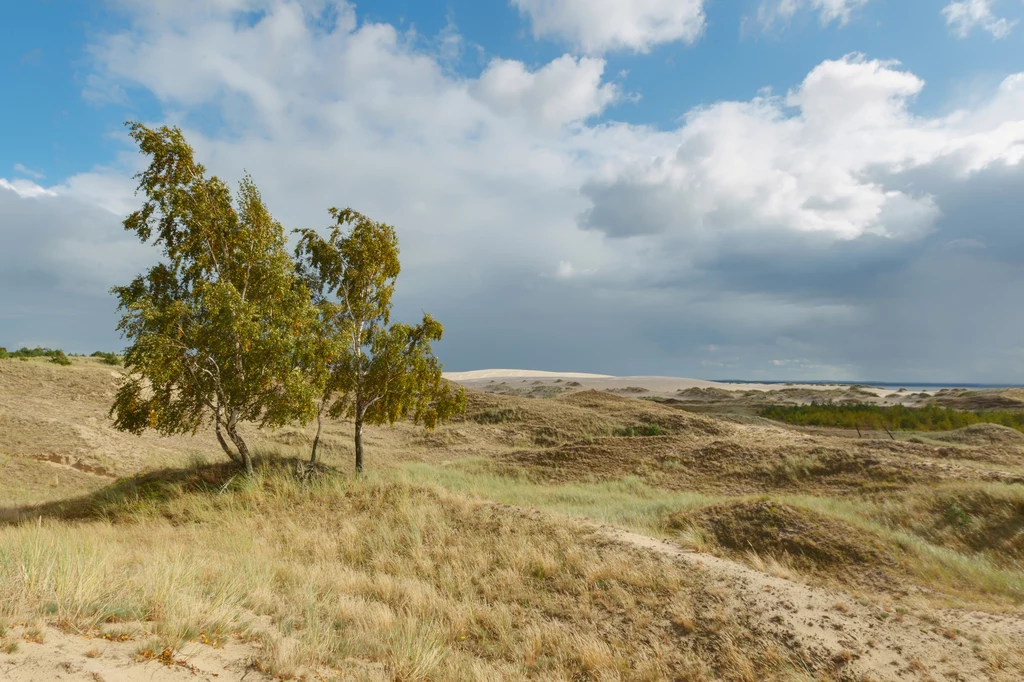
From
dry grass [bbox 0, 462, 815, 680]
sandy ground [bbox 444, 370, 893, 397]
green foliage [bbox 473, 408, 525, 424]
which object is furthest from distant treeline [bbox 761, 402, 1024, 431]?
dry grass [bbox 0, 462, 815, 680]

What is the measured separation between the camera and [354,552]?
407 inches

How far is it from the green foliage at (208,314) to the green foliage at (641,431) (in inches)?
827

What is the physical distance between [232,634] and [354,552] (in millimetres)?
4850

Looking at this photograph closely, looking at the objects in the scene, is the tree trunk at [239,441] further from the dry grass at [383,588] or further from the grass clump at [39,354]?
the grass clump at [39,354]

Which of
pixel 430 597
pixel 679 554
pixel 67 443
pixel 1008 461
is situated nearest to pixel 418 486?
pixel 430 597

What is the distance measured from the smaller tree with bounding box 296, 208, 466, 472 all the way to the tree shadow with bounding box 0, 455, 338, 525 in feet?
3.54

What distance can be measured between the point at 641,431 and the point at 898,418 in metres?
21.4

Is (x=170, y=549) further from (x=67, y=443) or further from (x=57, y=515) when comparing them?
(x=67, y=443)

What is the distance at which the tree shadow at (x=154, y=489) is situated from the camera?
13.0 m

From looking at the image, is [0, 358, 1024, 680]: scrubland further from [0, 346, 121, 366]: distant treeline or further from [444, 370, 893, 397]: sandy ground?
[444, 370, 893, 397]: sandy ground

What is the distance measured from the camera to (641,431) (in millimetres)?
30734

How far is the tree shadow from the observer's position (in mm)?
13000

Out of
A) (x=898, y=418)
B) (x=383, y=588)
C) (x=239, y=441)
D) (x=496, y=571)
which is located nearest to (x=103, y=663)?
(x=383, y=588)

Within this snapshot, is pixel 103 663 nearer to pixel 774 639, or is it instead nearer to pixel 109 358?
pixel 774 639
